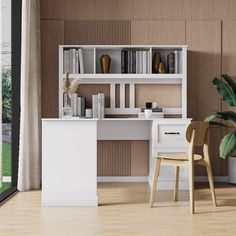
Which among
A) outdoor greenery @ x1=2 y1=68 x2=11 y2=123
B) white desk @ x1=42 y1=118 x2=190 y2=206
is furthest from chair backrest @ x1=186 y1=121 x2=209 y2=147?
outdoor greenery @ x1=2 y1=68 x2=11 y2=123

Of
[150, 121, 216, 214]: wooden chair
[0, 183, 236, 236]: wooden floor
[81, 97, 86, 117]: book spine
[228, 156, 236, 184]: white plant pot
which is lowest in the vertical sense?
[0, 183, 236, 236]: wooden floor

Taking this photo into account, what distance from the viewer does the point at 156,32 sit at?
6191 millimetres

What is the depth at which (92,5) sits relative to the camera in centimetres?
619

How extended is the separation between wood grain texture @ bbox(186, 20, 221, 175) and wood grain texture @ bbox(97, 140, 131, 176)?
0.92 metres

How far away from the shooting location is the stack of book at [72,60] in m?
5.94

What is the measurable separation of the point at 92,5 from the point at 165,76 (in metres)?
1.27

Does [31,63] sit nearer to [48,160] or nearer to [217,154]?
[48,160]

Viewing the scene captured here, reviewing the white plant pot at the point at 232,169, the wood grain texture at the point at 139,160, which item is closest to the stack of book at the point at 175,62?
the wood grain texture at the point at 139,160

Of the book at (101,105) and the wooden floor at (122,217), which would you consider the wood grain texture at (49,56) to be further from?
the wooden floor at (122,217)

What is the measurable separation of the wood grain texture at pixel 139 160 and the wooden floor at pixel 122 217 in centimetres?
100

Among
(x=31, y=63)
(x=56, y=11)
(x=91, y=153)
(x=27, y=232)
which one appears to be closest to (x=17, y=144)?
(x=31, y=63)

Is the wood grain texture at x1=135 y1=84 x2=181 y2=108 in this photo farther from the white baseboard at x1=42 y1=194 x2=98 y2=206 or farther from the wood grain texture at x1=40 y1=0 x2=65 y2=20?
the white baseboard at x1=42 y1=194 x2=98 y2=206

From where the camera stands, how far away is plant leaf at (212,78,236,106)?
5738 mm

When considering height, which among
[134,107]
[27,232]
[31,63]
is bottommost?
[27,232]
